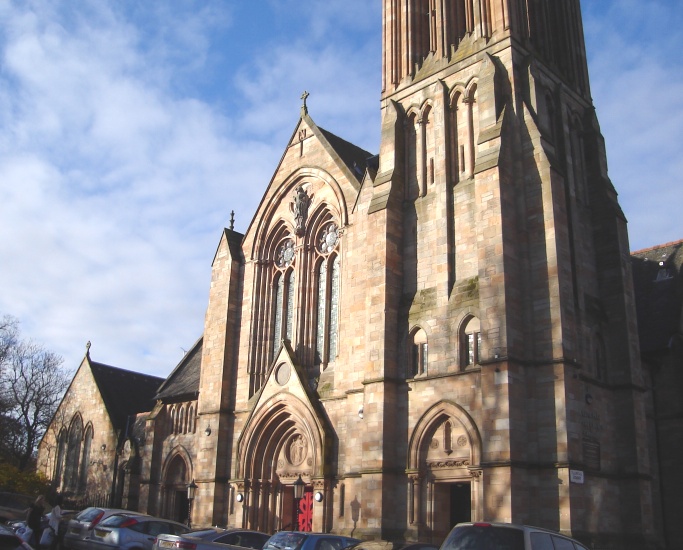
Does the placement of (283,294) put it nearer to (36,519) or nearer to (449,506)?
(449,506)

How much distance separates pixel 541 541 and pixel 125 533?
34.0 feet

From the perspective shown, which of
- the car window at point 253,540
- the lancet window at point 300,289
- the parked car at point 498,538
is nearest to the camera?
the parked car at point 498,538

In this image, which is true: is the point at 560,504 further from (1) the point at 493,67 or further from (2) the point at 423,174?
(1) the point at 493,67

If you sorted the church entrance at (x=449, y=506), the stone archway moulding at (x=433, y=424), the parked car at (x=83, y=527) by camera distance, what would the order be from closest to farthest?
the parked car at (x=83, y=527) → the stone archway moulding at (x=433, y=424) → the church entrance at (x=449, y=506)

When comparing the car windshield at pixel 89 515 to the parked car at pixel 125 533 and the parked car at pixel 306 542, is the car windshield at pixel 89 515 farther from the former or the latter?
the parked car at pixel 306 542

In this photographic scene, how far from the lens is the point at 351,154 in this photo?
3098 centimetres

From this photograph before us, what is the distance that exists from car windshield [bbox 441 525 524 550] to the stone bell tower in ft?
26.2

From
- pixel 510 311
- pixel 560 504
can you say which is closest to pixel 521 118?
pixel 510 311

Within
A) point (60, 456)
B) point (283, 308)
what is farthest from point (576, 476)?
point (60, 456)

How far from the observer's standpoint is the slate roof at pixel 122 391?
1522 inches

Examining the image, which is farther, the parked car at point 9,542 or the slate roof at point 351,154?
the slate roof at point 351,154

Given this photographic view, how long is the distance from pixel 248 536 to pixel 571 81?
19.3 m

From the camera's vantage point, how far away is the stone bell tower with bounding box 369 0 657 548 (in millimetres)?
19312

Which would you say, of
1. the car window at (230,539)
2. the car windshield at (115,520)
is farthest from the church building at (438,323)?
the car windshield at (115,520)
